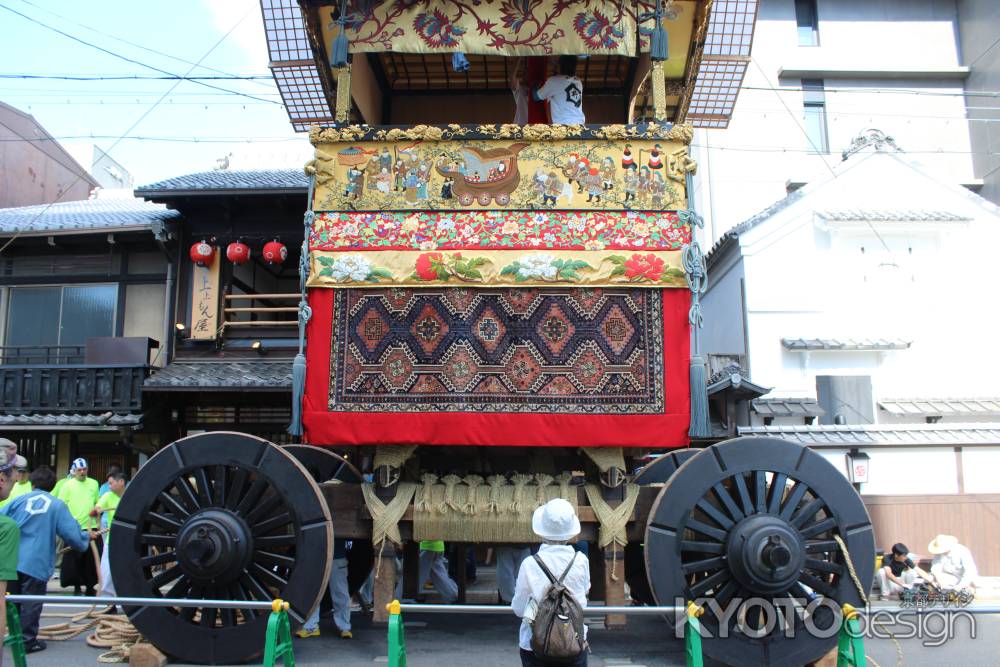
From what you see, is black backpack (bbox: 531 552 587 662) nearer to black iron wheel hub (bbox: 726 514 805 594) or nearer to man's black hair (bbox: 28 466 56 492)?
black iron wheel hub (bbox: 726 514 805 594)

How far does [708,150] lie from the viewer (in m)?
20.7

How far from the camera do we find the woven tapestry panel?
6402 millimetres

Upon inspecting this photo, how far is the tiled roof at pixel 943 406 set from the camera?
14305mm

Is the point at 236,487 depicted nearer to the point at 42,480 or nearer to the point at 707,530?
the point at 42,480

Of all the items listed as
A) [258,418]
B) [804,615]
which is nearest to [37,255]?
[258,418]

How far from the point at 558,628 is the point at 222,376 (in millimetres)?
10683

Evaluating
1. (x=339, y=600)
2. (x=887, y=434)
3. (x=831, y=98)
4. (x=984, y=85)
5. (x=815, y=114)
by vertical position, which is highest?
(x=984, y=85)

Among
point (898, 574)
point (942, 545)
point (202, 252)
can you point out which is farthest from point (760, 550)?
point (202, 252)

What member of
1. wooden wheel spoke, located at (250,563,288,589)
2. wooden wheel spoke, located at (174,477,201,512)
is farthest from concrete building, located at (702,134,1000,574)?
wooden wheel spoke, located at (174,477,201,512)

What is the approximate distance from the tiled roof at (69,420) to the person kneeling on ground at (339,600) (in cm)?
781

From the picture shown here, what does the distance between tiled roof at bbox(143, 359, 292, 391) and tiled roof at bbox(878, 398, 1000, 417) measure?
11.2 meters

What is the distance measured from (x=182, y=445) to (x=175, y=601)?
169 centimetres

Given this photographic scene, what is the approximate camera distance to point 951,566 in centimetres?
1048

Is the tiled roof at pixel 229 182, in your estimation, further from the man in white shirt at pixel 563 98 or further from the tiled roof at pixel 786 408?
the tiled roof at pixel 786 408
